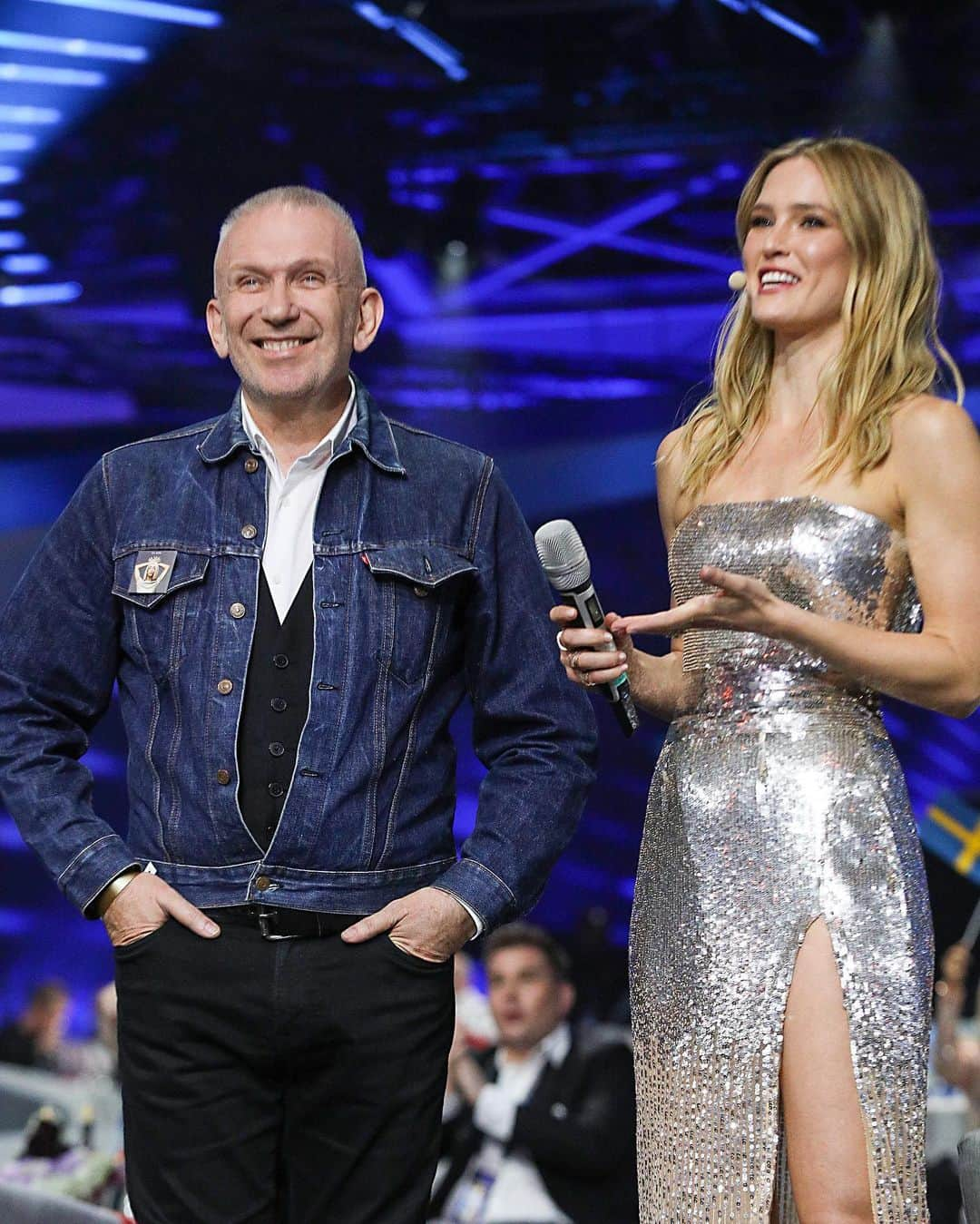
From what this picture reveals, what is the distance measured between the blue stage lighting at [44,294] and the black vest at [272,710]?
2.99m

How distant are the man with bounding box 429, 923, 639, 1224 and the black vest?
81.5 inches

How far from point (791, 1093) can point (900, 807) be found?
37 centimetres

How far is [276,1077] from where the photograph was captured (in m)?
1.94

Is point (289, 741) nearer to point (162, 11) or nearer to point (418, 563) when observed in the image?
point (418, 563)

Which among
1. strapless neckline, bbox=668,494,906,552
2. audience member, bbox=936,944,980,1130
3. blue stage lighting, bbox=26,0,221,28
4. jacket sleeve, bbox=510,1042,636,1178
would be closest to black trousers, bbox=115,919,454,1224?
strapless neckline, bbox=668,494,906,552

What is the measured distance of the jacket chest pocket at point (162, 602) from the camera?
6.64 feet

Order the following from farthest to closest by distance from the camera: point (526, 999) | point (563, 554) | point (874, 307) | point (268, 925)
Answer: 1. point (526, 999)
2. point (874, 307)
3. point (268, 925)
4. point (563, 554)

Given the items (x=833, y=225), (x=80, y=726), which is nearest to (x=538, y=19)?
(x=833, y=225)

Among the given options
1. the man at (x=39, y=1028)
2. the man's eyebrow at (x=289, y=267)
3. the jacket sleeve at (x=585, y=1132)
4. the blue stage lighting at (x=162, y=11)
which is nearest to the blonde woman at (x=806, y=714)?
the man's eyebrow at (x=289, y=267)

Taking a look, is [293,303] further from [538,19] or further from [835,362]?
[538,19]

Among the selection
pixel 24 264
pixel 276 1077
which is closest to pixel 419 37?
pixel 24 264

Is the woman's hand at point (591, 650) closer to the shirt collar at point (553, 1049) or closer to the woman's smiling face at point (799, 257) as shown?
the woman's smiling face at point (799, 257)

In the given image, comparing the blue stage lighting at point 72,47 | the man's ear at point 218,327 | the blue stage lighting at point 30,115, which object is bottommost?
the man's ear at point 218,327

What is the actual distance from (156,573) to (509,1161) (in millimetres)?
2378
